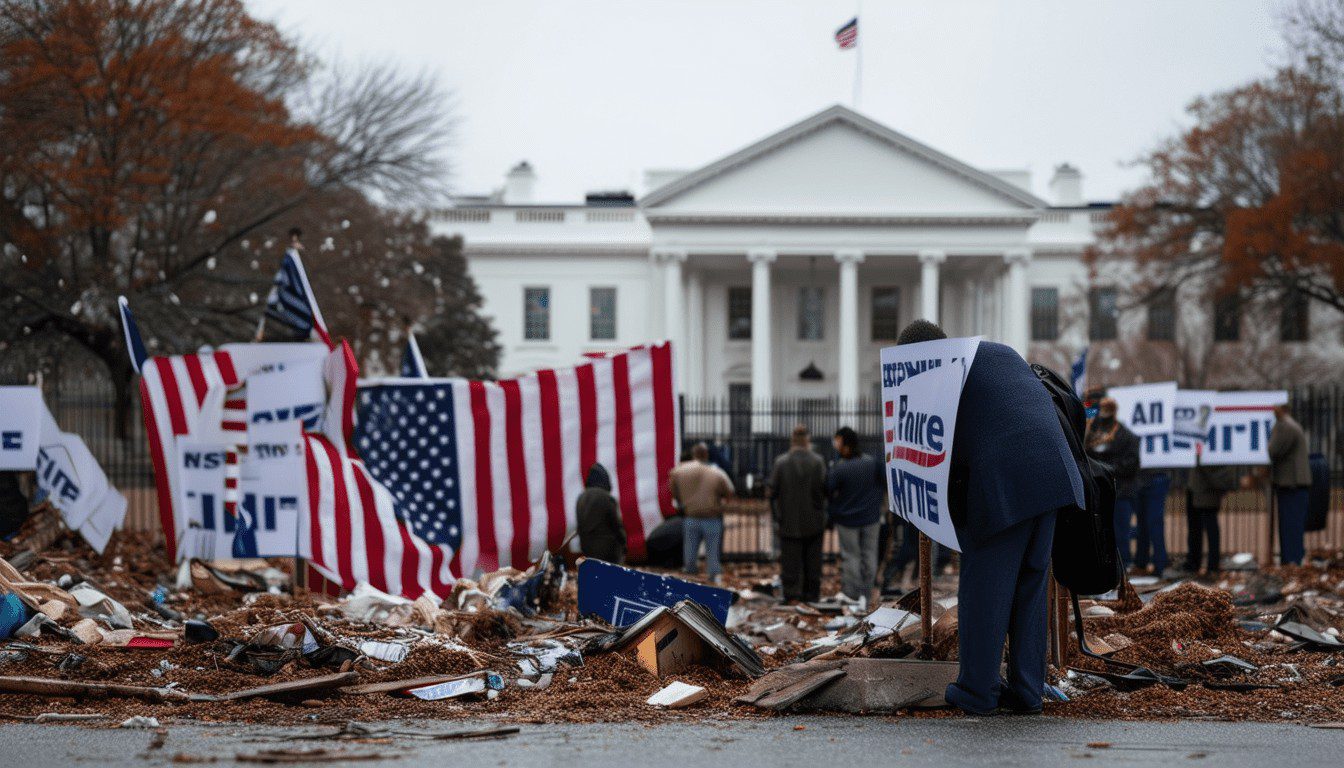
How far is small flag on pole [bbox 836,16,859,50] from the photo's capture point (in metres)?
48.4

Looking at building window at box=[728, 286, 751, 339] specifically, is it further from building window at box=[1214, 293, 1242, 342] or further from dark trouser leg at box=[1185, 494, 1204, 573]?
dark trouser leg at box=[1185, 494, 1204, 573]

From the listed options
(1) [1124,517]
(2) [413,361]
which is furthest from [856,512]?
(2) [413,361]

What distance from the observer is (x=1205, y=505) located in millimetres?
14656

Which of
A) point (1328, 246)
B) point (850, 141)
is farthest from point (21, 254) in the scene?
point (850, 141)

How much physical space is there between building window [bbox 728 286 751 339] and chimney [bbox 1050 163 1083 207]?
1572 centimetres

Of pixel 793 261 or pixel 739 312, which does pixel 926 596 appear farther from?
pixel 739 312

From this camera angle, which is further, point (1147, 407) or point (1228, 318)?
point (1228, 318)

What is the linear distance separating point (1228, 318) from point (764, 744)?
43777 millimetres

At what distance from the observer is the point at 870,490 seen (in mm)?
12750

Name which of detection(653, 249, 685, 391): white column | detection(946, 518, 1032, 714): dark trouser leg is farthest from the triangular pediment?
detection(946, 518, 1032, 714): dark trouser leg

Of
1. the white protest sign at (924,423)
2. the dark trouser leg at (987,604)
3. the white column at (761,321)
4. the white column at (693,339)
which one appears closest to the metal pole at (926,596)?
the white protest sign at (924,423)

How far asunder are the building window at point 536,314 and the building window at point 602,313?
185cm

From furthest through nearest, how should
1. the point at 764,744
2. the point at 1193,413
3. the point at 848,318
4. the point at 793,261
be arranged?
the point at 793,261 < the point at 848,318 < the point at 1193,413 < the point at 764,744

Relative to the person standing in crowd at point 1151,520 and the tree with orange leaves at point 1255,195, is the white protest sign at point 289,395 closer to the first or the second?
the person standing in crowd at point 1151,520
